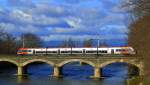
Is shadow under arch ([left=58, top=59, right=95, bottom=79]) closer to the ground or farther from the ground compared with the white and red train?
closer to the ground

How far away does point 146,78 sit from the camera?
40469 mm

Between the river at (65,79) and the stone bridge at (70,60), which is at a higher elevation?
the stone bridge at (70,60)

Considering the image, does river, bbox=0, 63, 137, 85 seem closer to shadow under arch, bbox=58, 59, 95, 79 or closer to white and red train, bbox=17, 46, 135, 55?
shadow under arch, bbox=58, 59, 95, 79

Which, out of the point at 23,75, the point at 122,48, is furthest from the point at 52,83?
the point at 122,48

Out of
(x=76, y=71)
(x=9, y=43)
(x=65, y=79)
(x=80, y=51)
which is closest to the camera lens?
(x=65, y=79)

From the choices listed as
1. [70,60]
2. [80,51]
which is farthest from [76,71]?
[70,60]

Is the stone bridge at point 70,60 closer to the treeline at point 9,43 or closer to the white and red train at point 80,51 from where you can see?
the white and red train at point 80,51

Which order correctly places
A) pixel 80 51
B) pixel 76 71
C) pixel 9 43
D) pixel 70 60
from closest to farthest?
pixel 70 60
pixel 80 51
pixel 76 71
pixel 9 43

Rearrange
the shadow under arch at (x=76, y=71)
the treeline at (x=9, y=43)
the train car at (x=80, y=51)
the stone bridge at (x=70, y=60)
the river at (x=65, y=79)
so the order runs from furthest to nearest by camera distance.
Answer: the treeline at (x=9, y=43) → the train car at (x=80, y=51) → the shadow under arch at (x=76, y=71) → the stone bridge at (x=70, y=60) → the river at (x=65, y=79)

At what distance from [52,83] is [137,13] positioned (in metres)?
33.9

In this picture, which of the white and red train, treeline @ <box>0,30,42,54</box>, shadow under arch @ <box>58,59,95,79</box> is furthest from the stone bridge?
treeline @ <box>0,30,42,54</box>

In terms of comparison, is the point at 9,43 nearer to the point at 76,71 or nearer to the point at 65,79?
the point at 76,71

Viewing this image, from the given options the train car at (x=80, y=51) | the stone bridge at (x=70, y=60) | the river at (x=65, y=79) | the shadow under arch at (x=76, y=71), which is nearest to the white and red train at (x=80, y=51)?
the train car at (x=80, y=51)

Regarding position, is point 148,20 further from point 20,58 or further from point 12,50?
point 12,50
